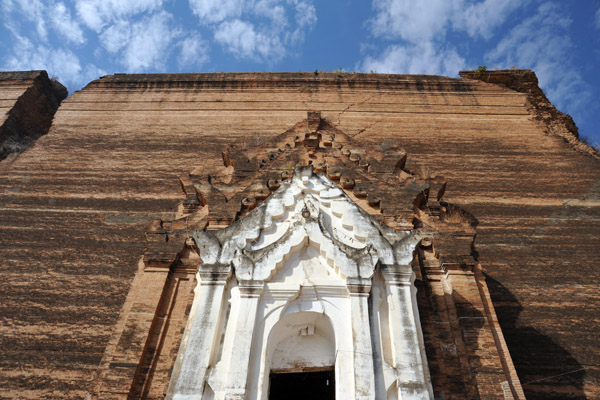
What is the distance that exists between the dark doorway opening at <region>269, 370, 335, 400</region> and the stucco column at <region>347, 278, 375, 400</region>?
99.5 inches

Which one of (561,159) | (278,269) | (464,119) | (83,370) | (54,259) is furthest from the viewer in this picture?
(464,119)

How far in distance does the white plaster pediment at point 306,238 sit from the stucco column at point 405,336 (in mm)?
208

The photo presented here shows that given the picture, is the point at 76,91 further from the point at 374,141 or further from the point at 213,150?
A: the point at 374,141

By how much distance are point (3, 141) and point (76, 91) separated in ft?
10.5

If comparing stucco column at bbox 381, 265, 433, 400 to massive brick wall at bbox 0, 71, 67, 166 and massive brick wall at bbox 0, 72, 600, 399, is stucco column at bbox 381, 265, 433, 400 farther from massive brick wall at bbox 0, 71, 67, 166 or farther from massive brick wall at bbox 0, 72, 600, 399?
massive brick wall at bbox 0, 71, 67, 166

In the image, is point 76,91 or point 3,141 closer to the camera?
point 3,141

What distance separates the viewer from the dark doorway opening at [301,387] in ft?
24.0

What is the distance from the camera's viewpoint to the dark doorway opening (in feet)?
24.0

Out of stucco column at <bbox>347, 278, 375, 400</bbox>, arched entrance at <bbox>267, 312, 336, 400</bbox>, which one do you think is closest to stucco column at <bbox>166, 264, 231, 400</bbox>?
arched entrance at <bbox>267, 312, 336, 400</bbox>

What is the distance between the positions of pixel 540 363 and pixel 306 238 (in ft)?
14.8

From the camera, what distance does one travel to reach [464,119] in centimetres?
1340

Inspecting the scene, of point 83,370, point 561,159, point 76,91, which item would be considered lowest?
point 83,370

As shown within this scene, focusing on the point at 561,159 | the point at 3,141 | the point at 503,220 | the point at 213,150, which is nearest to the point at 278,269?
the point at 503,220

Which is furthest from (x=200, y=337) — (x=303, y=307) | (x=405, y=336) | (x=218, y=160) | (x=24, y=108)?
(x=24, y=108)
